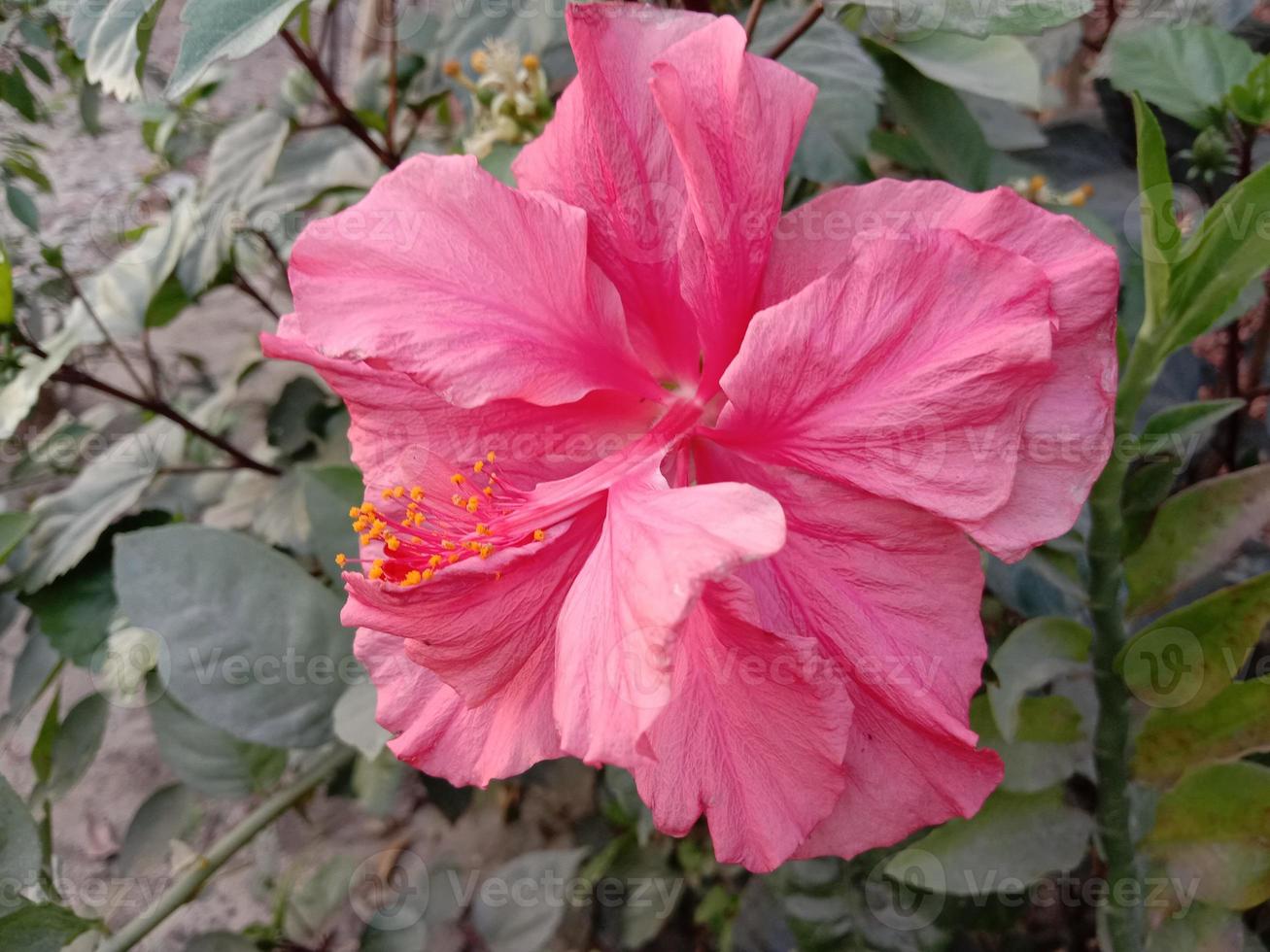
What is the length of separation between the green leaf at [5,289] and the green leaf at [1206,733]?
47.8 inches

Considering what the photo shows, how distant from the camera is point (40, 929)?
0.89m

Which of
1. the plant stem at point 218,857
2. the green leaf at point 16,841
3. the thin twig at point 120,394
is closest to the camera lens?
the green leaf at point 16,841

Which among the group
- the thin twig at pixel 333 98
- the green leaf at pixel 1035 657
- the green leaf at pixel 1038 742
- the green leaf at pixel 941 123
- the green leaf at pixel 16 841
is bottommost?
the green leaf at pixel 1038 742

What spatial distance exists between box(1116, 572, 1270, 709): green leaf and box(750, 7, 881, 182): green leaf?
1.56 ft

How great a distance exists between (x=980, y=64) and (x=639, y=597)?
71 centimetres

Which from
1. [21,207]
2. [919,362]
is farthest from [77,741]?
[919,362]

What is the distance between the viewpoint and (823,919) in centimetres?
96

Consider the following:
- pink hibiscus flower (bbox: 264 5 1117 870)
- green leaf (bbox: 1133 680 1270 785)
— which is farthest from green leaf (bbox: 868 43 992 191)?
green leaf (bbox: 1133 680 1270 785)

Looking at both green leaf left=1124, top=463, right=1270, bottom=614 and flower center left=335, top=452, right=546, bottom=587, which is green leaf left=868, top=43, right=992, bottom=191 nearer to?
green leaf left=1124, top=463, right=1270, bottom=614

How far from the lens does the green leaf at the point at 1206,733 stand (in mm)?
768

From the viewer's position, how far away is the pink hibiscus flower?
523 mm

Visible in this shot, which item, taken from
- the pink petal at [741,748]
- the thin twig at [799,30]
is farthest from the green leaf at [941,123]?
the pink petal at [741,748]

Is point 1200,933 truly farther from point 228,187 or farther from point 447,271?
point 228,187

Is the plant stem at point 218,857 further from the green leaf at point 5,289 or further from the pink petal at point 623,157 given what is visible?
the pink petal at point 623,157
